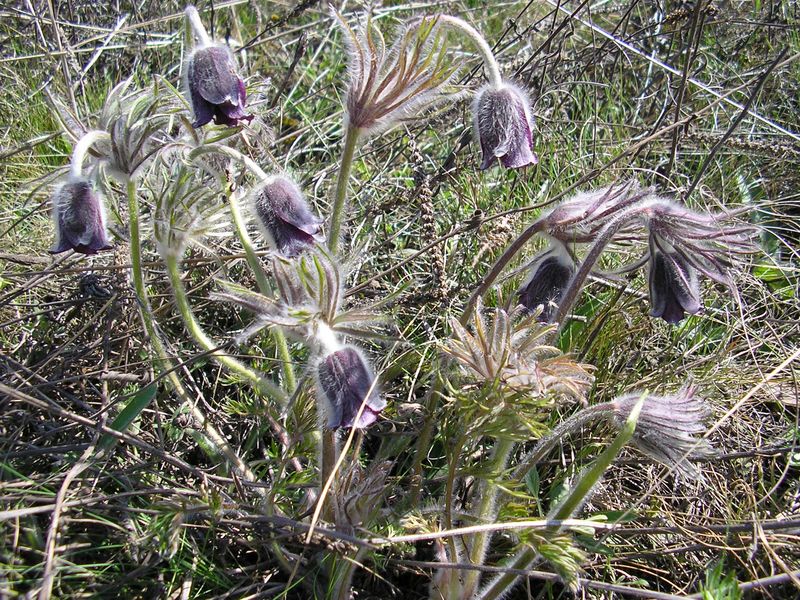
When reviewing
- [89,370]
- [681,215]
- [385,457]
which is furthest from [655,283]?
[89,370]

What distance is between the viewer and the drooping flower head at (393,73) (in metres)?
1.38

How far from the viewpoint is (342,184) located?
1461mm

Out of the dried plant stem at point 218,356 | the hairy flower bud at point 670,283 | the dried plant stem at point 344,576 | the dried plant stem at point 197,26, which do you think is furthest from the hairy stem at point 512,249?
the dried plant stem at point 197,26

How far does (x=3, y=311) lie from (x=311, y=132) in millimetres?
1287

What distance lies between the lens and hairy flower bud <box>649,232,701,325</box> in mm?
1388

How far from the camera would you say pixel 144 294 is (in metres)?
1.55

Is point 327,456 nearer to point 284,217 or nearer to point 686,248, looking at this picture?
point 284,217

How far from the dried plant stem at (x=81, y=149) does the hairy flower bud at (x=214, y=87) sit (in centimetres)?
19

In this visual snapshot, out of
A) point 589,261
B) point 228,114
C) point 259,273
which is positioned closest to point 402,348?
point 259,273

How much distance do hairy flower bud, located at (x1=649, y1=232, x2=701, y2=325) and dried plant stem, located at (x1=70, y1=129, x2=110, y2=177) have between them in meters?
1.12

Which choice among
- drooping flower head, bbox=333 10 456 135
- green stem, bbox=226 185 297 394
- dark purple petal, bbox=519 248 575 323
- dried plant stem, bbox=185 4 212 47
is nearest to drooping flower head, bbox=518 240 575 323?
dark purple petal, bbox=519 248 575 323

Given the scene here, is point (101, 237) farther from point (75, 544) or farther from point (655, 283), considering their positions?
point (655, 283)

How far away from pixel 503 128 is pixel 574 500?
2.48 ft

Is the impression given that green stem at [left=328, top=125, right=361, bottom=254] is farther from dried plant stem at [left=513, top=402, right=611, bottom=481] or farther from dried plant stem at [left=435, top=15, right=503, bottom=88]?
dried plant stem at [left=513, top=402, right=611, bottom=481]
